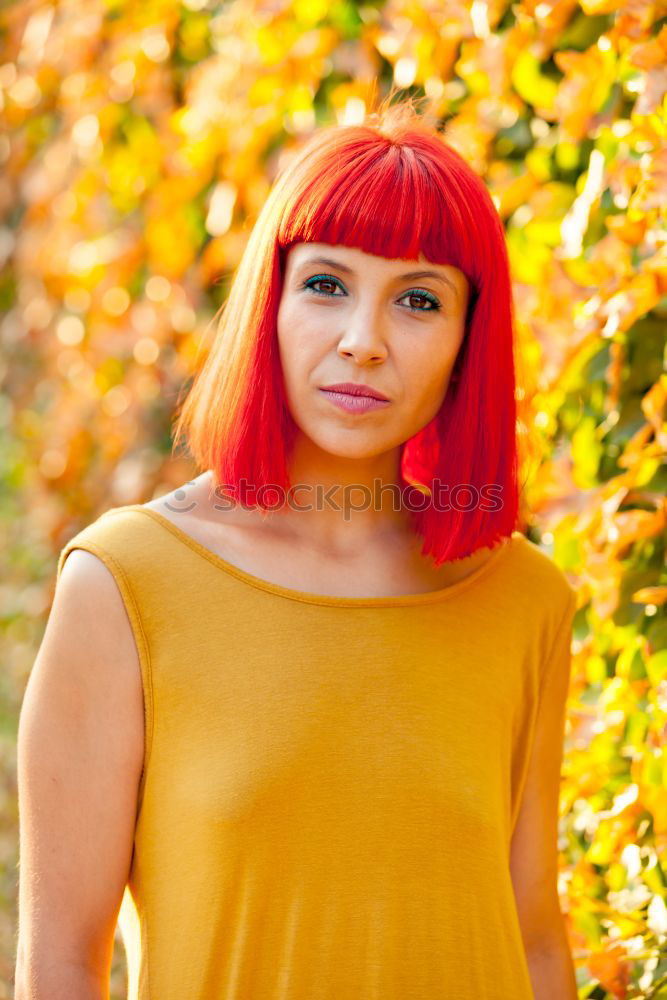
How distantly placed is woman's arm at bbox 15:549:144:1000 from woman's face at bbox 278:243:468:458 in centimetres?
33

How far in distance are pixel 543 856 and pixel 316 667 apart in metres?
0.48

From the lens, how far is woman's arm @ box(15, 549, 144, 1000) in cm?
125

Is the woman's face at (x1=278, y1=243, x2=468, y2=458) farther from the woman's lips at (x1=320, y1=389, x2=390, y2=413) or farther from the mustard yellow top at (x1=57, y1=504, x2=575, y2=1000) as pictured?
the mustard yellow top at (x1=57, y1=504, x2=575, y2=1000)

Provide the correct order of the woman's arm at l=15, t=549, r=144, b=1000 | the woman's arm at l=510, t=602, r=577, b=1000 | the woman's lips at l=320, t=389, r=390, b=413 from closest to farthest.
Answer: the woman's arm at l=15, t=549, r=144, b=1000 → the woman's lips at l=320, t=389, r=390, b=413 → the woman's arm at l=510, t=602, r=577, b=1000

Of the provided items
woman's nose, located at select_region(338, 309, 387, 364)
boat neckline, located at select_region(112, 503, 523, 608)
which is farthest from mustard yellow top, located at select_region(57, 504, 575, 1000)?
woman's nose, located at select_region(338, 309, 387, 364)

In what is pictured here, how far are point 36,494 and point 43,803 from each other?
7.53 ft

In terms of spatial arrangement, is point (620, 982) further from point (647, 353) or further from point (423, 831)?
point (647, 353)

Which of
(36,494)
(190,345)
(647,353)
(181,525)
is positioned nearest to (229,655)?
(181,525)

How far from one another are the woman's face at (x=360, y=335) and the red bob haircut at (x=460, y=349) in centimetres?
2

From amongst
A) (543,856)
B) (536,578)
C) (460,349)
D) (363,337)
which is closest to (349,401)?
(363,337)

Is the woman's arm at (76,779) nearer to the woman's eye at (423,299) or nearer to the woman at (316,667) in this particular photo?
the woman at (316,667)

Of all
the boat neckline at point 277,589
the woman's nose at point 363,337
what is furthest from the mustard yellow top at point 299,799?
the woman's nose at point 363,337

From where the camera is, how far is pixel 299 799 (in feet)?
4.28

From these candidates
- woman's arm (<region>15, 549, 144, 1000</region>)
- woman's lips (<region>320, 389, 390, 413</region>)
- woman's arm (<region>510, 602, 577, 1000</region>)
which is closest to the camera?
woman's arm (<region>15, 549, 144, 1000</region>)
